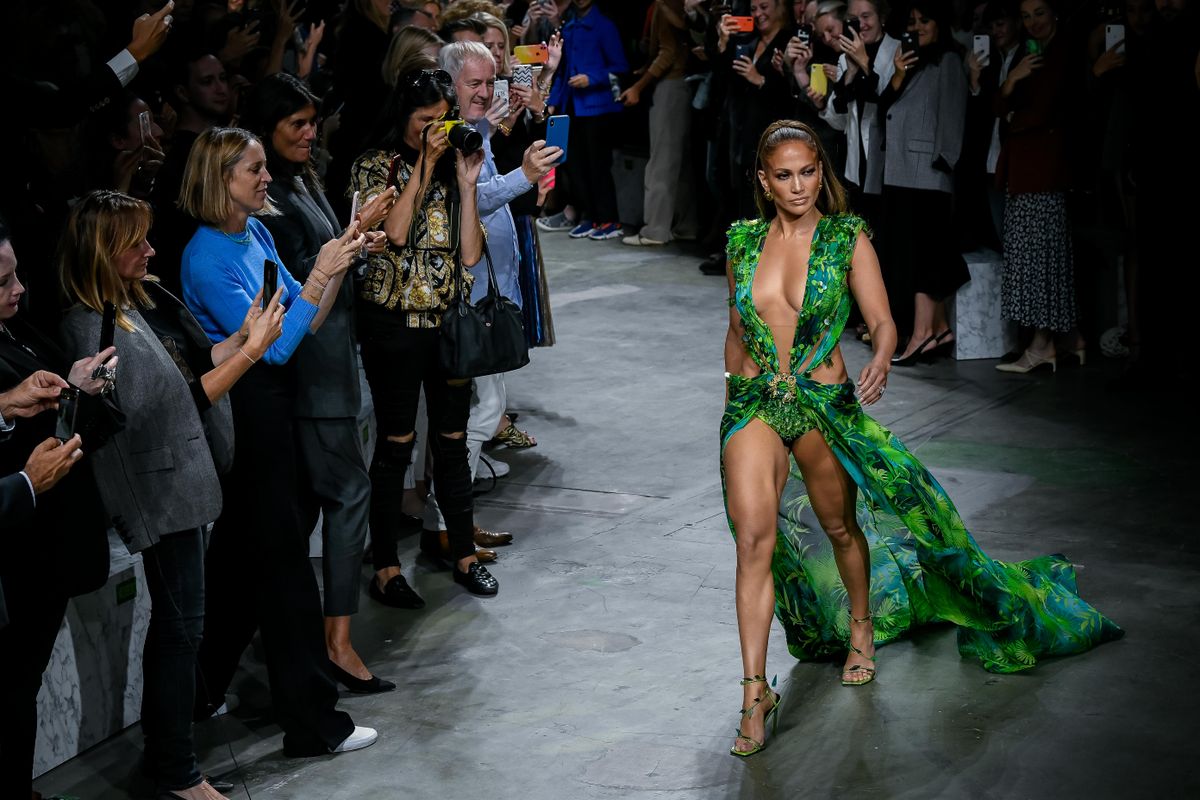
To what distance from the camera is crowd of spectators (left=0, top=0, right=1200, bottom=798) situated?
4.09 meters

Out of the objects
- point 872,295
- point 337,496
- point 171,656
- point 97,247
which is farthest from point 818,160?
point 171,656

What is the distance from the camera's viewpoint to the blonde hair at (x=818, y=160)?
472 cm

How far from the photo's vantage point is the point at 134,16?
658 cm

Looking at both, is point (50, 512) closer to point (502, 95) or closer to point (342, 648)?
point (342, 648)

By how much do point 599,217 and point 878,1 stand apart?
446 centimetres

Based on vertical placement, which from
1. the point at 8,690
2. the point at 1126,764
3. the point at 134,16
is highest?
the point at 134,16

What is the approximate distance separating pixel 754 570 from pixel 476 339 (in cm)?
149

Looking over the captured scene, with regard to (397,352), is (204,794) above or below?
below

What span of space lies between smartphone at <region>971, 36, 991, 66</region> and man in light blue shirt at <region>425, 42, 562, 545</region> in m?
3.52

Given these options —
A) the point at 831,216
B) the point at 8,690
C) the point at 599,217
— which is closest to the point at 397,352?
the point at 831,216

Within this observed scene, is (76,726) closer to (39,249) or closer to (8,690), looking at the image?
(8,690)

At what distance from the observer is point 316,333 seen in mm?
4957

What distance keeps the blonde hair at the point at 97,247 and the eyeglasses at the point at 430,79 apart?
5.12ft

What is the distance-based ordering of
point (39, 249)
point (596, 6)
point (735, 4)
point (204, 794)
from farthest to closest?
1. point (596, 6)
2. point (735, 4)
3. point (39, 249)
4. point (204, 794)
